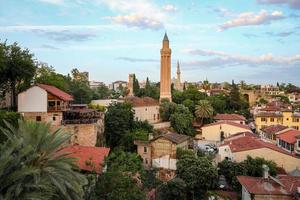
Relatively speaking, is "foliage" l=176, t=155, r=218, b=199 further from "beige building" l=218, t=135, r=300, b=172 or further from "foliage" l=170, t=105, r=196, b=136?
"foliage" l=170, t=105, r=196, b=136

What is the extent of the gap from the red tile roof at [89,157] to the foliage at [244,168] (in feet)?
38.7

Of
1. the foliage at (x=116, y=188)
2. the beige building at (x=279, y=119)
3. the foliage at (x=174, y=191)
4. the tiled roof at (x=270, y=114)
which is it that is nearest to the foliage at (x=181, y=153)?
the foliage at (x=174, y=191)

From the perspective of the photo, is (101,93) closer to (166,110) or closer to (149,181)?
(166,110)

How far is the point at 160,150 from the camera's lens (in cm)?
4103

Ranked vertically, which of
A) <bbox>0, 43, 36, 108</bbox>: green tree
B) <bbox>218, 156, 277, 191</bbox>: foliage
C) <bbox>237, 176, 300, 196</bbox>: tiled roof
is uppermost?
<bbox>0, 43, 36, 108</bbox>: green tree

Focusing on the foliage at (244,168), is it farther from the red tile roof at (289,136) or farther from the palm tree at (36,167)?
the palm tree at (36,167)

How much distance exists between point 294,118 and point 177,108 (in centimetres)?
1975

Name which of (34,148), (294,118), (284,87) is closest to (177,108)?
(294,118)

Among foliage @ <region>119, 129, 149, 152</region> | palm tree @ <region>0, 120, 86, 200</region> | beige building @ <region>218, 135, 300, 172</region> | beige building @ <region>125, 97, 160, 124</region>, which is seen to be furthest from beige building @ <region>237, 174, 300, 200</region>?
beige building @ <region>125, 97, 160, 124</region>

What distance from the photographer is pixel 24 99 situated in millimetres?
35219

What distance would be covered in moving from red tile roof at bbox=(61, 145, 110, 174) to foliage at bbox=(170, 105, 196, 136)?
2894 centimetres

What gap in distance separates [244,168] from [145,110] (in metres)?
29.8

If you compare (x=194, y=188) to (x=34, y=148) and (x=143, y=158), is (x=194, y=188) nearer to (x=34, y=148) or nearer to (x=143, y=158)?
(x=143, y=158)

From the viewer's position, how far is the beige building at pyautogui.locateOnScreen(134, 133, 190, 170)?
131ft
